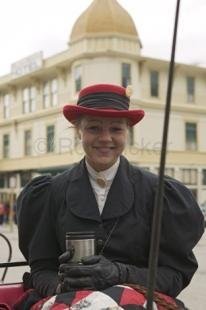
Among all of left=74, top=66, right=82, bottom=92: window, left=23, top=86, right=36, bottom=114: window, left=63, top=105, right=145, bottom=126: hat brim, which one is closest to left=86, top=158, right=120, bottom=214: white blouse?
left=63, top=105, right=145, bottom=126: hat brim

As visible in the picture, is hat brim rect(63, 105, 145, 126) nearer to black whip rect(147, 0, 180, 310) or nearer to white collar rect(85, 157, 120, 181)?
white collar rect(85, 157, 120, 181)

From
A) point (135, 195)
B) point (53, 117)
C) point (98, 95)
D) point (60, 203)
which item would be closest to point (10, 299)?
point (60, 203)

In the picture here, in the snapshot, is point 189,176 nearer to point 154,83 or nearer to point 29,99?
point 154,83

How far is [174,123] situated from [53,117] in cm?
591

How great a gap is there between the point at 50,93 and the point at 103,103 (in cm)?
2748

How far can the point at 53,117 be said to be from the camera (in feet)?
95.1

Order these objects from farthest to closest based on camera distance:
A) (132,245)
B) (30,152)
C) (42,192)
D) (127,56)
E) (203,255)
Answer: (30,152) → (127,56) → (203,255) → (42,192) → (132,245)

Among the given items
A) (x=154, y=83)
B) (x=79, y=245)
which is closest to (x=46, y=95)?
(x=154, y=83)

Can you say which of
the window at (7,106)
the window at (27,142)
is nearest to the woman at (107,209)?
the window at (27,142)

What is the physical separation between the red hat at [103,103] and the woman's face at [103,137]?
0.13 feet

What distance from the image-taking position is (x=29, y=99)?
1236 inches

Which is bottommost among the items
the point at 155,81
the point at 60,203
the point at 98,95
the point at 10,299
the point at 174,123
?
the point at 10,299

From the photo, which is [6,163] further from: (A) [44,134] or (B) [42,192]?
(B) [42,192]

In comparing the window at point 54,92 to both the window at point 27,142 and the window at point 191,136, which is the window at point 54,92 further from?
the window at point 191,136
